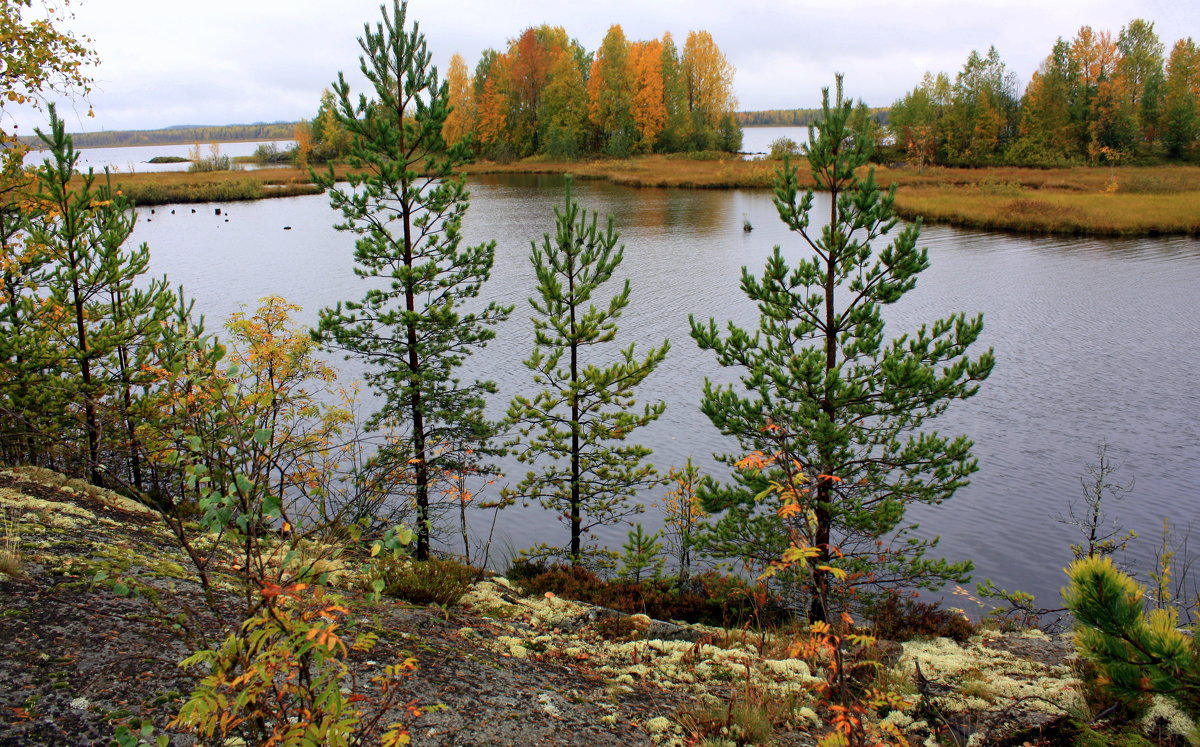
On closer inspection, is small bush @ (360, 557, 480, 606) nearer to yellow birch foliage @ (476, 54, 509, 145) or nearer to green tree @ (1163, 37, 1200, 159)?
green tree @ (1163, 37, 1200, 159)

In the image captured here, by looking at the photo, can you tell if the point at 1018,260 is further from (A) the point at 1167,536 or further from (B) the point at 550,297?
(B) the point at 550,297

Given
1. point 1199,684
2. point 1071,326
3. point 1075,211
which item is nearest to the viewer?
point 1199,684

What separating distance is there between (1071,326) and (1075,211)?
27425mm

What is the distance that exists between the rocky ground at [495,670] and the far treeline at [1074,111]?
8393 centimetres

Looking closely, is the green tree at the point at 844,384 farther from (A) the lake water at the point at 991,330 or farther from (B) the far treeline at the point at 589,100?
(B) the far treeline at the point at 589,100

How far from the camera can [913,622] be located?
32.3 feet

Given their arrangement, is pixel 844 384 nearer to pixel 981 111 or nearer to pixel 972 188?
pixel 972 188

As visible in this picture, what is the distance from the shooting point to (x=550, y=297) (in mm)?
12562

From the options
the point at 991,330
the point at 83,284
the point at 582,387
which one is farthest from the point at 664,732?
the point at 991,330

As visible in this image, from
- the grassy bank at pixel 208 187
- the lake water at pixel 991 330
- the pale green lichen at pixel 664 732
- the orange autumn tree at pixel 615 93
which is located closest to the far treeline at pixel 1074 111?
the orange autumn tree at pixel 615 93

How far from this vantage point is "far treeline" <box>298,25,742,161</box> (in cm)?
9350

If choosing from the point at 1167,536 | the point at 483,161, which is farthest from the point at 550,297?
the point at 483,161

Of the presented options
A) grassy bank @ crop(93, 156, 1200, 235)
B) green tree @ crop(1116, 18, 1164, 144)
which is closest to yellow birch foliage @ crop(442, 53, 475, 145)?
grassy bank @ crop(93, 156, 1200, 235)

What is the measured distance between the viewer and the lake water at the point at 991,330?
14539 millimetres
